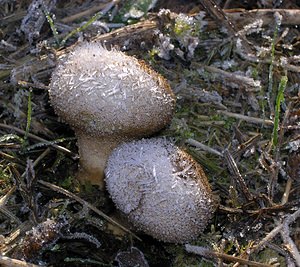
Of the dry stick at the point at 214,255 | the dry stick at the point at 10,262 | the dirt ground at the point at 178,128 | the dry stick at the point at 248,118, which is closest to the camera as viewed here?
the dry stick at the point at 10,262

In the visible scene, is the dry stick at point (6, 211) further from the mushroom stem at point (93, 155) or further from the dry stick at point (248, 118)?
the dry stick at point (248, 118)

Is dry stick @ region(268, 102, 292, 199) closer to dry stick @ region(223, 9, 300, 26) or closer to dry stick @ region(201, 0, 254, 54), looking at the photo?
dry stick @ region(201, 0, 254, 54)

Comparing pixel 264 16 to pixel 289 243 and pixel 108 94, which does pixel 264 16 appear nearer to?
pixel 108 94

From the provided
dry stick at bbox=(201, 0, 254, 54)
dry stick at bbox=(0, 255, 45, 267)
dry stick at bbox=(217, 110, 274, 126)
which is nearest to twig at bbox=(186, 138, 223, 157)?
dry stick at bbox=(217, 110, 274, 126)

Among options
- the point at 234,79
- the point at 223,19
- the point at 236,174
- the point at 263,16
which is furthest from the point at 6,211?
the point at 263,16

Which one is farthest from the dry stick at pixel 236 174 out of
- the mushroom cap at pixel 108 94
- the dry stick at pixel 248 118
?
the mushroom cap at pixel 108 94

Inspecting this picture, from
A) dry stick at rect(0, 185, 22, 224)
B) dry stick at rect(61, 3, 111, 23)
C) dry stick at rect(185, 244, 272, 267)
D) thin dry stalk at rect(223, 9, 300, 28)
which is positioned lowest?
dry stick at rect(185, 244, 272, 267)
